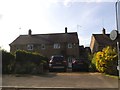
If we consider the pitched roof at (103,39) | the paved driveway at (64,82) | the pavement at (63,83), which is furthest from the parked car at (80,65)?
the pitched roof at (103,39)

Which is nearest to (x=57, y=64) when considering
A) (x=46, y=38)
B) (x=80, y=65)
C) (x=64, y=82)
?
(x=80, y=65)

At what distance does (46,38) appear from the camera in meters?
58.9

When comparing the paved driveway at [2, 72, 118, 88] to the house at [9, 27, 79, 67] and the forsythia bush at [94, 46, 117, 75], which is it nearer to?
the forsythia bush at [94, 46, 117, 75]

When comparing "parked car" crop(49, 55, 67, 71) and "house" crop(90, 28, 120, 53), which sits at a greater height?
"house" crop(90, 28, 120, 53)

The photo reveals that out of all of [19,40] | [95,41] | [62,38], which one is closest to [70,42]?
[62,38]

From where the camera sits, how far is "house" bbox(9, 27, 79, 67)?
55.3 meters

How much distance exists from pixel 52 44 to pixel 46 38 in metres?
2.95

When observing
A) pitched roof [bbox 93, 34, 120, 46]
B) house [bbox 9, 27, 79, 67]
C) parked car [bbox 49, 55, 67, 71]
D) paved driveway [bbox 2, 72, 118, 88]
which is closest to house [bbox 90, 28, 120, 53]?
pitched roof [bbox 93, 34, 120, 46]

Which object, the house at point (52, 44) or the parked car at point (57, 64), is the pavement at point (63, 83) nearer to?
the parked car at point (57, 64)

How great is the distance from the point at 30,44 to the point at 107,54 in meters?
36.6

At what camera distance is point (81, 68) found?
27891 mm

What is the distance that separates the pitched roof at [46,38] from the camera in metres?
56.8

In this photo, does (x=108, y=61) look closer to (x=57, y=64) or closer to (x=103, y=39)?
(x=57, y=64)

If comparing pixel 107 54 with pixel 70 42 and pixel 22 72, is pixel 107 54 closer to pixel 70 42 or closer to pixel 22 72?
pixel 22 72
